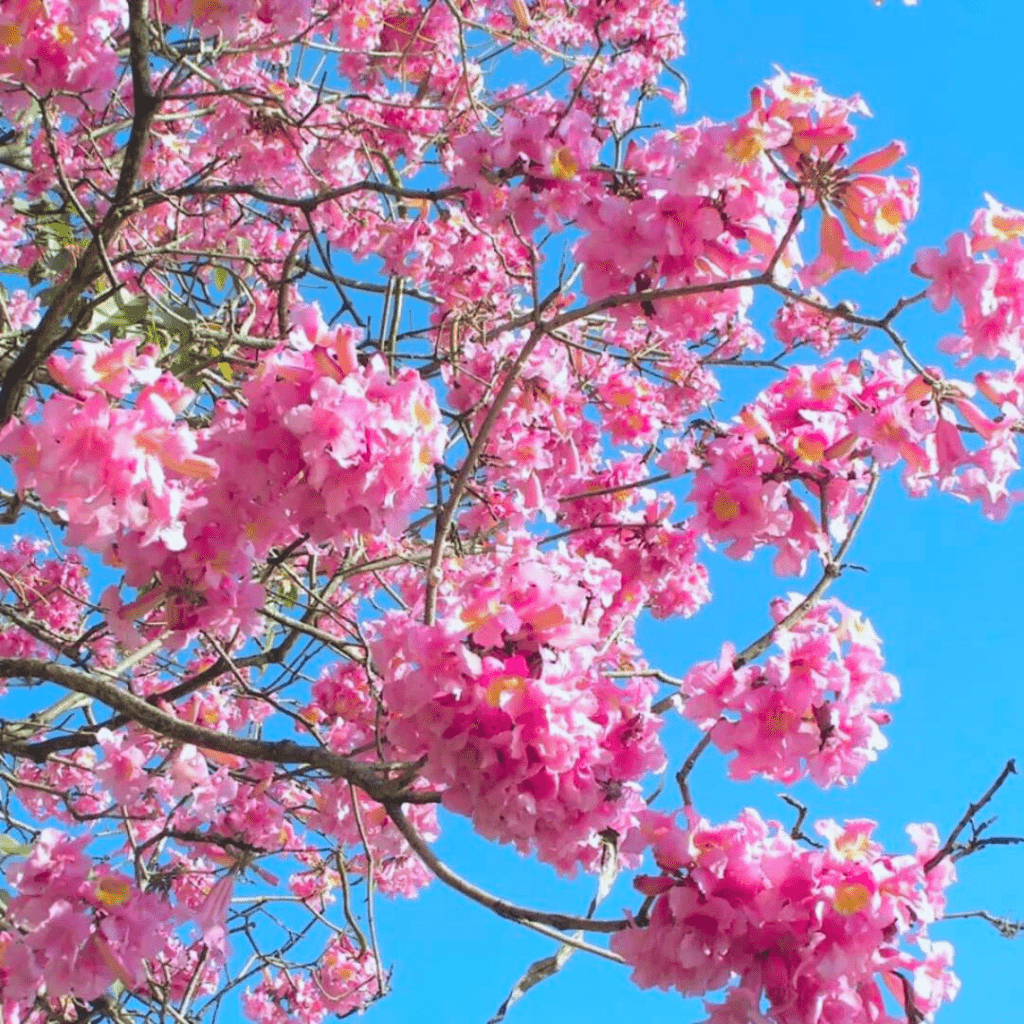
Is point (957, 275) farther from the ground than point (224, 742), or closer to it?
farther from the ground

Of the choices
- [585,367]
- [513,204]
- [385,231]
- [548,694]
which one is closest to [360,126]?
[385,231]

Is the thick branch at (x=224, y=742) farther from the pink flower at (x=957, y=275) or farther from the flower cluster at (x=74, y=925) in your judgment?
the pink flower at (x=957, y=275)

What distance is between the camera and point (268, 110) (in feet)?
10.5

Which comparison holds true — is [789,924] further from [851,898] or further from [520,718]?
[520,718]

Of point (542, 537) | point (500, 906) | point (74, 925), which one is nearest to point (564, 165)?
point (542, 537)

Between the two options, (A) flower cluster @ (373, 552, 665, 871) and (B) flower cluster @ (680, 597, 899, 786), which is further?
(B) flower cluster @ (680, 597, 899, 786)

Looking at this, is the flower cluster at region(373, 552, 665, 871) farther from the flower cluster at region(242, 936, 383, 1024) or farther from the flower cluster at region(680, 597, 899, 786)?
the flower cluster at region(242, 936, 383, 1024)

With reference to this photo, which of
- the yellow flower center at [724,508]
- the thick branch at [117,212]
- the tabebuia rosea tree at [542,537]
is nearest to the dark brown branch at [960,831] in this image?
the tabebuia rosea tree at [542,537]

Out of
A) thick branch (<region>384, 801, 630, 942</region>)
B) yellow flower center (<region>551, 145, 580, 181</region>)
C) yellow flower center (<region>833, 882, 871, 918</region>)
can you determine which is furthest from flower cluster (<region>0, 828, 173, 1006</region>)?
yellow flower center (<region>551, 145, 580, 181</region>)

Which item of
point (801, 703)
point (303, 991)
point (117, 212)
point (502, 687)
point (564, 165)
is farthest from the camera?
point (303, 991)

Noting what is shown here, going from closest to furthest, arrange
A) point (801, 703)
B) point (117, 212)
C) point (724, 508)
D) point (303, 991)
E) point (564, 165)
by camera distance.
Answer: point (801, 703) → point (564, 165) → point (724, 508) → point (117, 212) → point (303, 991)

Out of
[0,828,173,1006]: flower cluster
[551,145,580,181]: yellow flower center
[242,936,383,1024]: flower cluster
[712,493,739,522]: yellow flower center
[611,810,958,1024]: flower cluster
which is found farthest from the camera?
[242,936,383,1024]: flower cluster

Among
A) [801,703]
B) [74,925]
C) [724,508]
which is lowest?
[74,925]

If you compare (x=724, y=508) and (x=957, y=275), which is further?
(x=724, y=508)
